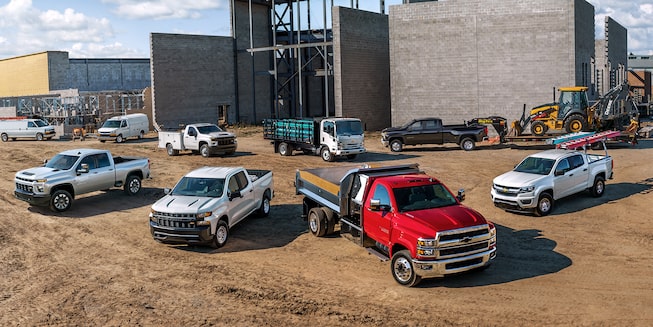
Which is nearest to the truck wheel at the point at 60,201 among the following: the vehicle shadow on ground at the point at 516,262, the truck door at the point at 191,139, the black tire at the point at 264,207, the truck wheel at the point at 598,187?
the black tire at the point at 264,207

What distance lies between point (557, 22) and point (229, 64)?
27.5 metres

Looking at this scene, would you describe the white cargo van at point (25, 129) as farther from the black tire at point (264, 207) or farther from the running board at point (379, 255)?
the running board at point (379, 255)

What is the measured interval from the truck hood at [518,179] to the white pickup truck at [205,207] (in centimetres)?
743

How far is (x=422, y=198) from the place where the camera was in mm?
12734

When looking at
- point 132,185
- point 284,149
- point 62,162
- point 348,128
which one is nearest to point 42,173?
point 62,162

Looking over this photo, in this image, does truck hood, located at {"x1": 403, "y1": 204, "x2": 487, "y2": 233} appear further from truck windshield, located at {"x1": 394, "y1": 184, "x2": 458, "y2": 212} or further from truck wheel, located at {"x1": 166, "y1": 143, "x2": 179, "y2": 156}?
truck wheel, located at {"x1": 166, "y1": 143, "x2": 179, "y2": 156}

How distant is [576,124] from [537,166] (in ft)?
50.9

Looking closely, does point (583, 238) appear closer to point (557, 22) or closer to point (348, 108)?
point (557, 22)

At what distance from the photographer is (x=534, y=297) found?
1117 centimetres

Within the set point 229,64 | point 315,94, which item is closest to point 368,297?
point 229,64

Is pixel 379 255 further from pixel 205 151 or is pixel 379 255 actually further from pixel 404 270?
pixel 205 151

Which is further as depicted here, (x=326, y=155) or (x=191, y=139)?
(x=191, y=139)

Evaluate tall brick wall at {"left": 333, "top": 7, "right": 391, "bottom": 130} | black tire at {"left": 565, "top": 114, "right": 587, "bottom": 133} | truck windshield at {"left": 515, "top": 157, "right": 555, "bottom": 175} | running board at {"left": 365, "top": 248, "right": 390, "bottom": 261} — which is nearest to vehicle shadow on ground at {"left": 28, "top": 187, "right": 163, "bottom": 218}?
running board at {"left": 365, "top": 248, "right": 390, "bottom": 261}

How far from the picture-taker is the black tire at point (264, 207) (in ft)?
59.8
